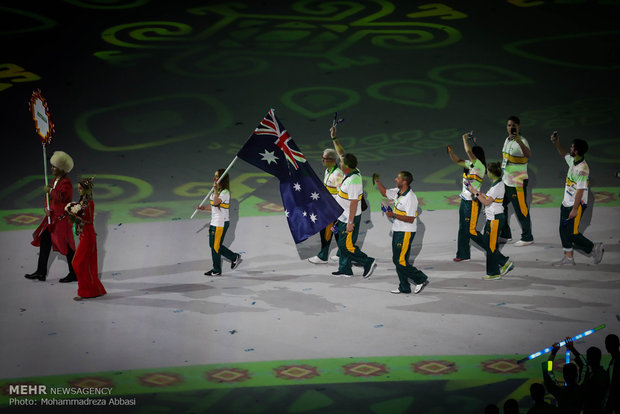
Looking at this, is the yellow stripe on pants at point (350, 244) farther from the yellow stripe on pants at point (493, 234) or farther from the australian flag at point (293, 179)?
the yellow stripe on pants at point (493, 234)

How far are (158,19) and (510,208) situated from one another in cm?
811

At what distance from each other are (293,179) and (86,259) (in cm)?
264

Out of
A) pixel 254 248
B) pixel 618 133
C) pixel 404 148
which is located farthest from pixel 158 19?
pixel 618 133

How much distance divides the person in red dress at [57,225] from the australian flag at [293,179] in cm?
216

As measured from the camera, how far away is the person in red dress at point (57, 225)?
1123 centimetres

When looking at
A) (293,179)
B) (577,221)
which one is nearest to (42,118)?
(293,179)

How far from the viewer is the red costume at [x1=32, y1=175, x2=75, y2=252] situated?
36.9ft

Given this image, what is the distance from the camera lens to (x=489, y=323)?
1014 centimetres

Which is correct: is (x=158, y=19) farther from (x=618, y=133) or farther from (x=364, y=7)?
(x=618, y=133)

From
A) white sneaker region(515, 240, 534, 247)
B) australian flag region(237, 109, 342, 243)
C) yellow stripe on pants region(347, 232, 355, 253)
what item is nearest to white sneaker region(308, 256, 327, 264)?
yellow stripe on pants region(347, 232, 355, 253)

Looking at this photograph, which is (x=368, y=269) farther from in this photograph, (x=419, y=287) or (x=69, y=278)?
(x=69, y=278)

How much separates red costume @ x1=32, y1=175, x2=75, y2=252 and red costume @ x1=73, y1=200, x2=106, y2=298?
0.67m

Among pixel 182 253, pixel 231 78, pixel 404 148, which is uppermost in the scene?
pixel 231 78

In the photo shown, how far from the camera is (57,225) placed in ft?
37.1
